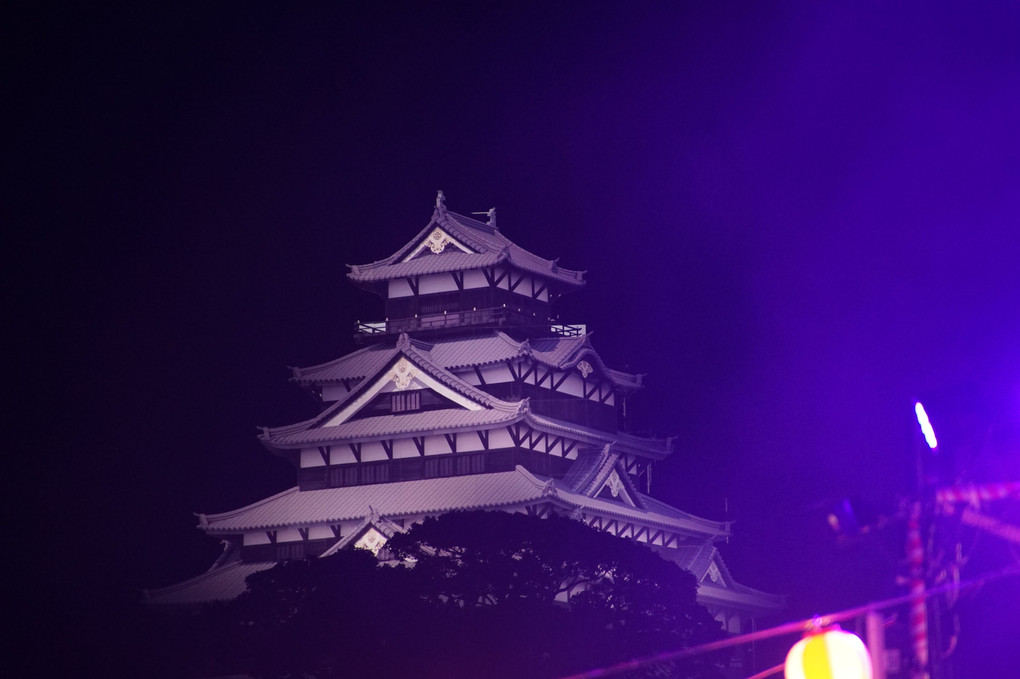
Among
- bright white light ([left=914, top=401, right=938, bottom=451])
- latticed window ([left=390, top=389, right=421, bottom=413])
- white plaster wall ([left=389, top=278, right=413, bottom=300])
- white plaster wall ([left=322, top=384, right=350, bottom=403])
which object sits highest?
white plaster wall ([left=389, top=278, right=413, bottom=300])

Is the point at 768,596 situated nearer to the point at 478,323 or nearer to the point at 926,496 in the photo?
the point at 478,323

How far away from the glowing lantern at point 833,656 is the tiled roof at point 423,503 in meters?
28.1

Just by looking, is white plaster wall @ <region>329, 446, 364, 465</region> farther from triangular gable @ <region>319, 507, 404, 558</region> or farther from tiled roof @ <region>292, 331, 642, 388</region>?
triangular gable @ <region>319, 507, 404, 558</region>

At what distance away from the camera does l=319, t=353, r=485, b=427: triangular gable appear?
46031 millimetres

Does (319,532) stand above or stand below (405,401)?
below

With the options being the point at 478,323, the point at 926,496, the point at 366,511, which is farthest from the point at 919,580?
the point at 478,323

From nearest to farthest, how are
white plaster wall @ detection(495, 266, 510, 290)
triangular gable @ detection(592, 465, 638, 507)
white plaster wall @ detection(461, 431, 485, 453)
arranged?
1. white plaster wall @ detection(461, 431, 485, 453)
2. triangular gable @ detection(592, 465, 638, 507)
3. white plaster wall @ detection(495, 266, 510, 290)

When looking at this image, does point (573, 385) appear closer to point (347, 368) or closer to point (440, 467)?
point (440, 467)

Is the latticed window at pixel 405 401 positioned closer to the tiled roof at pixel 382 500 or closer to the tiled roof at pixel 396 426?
the tiled roof at pixel 396 426

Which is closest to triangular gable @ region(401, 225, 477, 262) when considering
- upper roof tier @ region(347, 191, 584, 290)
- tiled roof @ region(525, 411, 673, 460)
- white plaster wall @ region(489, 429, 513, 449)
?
upper roof tier @ region(347, 191, 584, 290)

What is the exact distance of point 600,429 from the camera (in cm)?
5009

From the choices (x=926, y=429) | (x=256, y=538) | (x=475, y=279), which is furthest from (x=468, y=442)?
(x=926, y=429)

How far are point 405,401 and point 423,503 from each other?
151 inches

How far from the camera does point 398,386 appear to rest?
1845 inches
